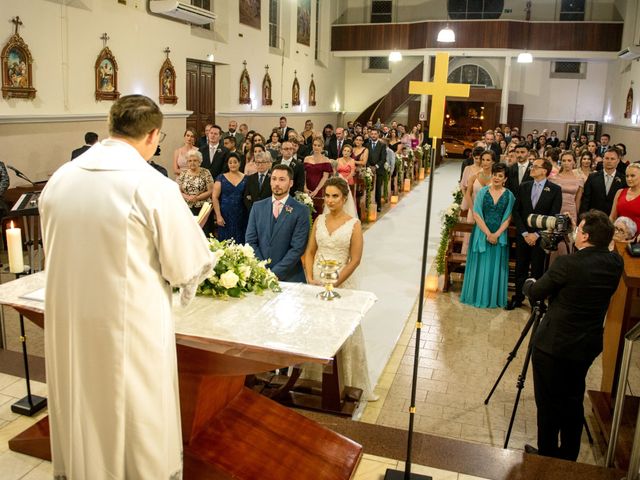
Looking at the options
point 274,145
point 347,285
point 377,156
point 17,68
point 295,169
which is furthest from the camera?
point 377,156

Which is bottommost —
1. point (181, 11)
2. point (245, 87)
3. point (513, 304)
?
point (513, 304)

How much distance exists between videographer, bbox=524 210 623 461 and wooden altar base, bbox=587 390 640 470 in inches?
11.2

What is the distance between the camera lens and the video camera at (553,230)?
503 centimetres

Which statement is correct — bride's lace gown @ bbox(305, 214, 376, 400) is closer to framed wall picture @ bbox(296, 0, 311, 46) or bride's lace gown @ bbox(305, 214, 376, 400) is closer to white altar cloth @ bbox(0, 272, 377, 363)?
white altar cloth @ bbox(0, 272, 377, 363)

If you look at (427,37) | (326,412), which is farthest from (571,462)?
(427,37)

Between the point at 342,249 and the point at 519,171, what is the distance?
16.3 ft

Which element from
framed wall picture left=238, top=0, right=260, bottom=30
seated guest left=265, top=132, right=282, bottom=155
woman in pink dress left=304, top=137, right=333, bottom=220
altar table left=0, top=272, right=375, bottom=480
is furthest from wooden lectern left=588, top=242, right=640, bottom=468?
framed wall picture left=238, top=0, right=260, bottom=30

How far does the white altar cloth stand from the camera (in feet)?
10.1

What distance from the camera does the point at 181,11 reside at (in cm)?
1350

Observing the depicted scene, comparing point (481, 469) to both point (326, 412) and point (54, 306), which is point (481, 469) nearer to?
point (326, 412)

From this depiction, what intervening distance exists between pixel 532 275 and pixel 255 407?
15.3 ft

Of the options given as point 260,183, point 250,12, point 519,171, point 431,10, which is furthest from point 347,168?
point 431,10

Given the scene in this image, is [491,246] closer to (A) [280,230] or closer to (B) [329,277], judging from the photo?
(A) [280,230]

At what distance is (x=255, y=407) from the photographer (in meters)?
3.78
